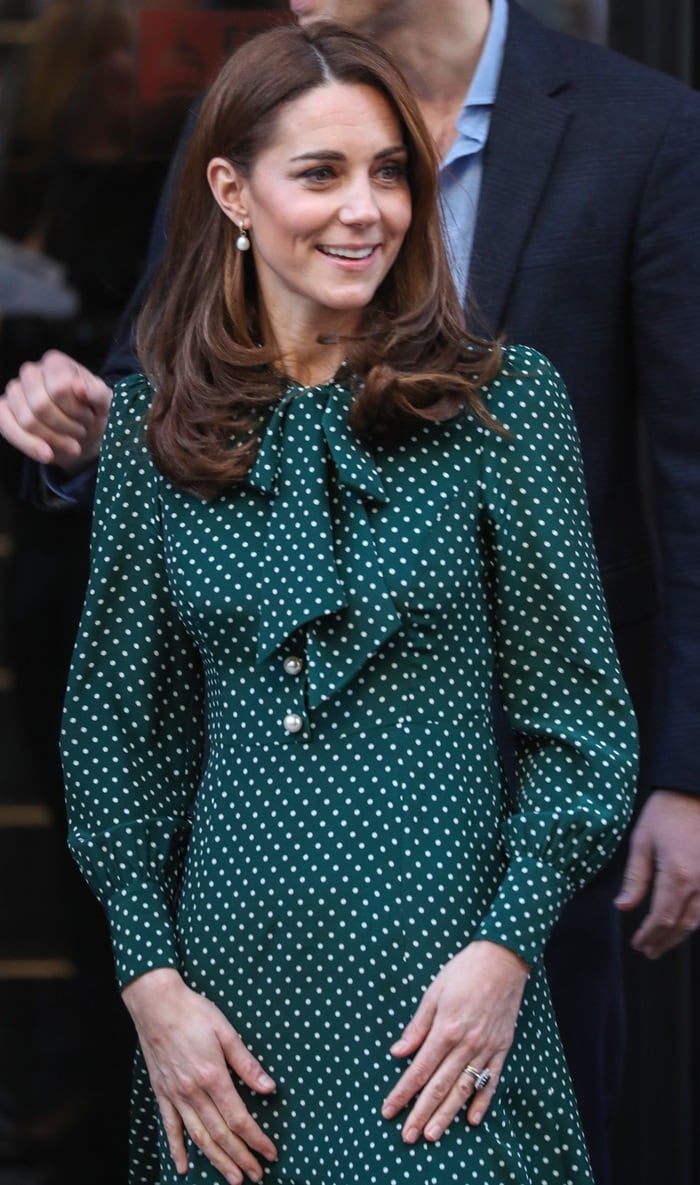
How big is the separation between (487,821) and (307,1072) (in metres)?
0.34

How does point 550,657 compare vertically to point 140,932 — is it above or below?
above

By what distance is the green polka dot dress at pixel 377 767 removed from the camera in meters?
2.21

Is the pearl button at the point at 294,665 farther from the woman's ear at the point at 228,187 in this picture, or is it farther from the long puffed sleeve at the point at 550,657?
the woman's ear at the point at 228,187

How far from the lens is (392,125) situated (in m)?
2.34

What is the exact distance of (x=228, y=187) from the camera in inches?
95.0

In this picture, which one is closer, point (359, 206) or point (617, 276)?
point (359, 206)

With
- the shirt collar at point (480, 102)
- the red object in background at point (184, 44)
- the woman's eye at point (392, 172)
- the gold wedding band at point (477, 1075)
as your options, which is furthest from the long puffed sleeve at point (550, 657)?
the red object in background at point (184, 44)

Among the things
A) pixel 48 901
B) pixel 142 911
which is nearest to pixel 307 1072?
pixel 142 911

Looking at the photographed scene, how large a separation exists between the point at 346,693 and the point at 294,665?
0.22 feet

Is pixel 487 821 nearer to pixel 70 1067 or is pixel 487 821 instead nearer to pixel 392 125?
pixel 392 125

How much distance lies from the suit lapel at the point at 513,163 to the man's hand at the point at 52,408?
0.53 meters

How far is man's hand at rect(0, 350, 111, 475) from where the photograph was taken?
8.43 feet

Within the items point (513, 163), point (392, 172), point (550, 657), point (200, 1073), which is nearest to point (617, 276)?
point (513, 163)

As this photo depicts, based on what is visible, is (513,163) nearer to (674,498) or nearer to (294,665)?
(674,498)
